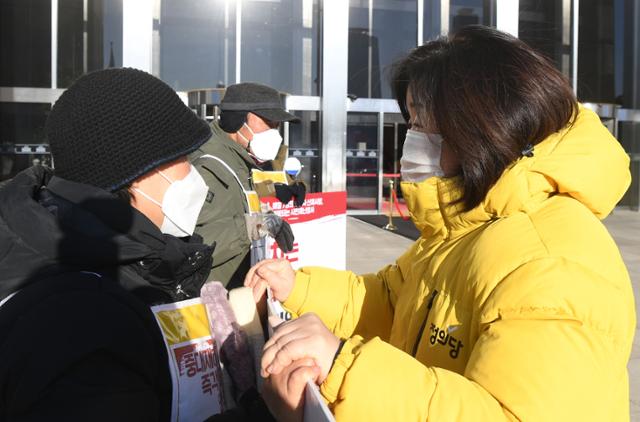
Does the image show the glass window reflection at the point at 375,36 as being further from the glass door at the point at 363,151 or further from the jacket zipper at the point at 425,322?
the jacket zipper at the point at 425,322

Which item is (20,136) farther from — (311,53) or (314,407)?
(314,407)

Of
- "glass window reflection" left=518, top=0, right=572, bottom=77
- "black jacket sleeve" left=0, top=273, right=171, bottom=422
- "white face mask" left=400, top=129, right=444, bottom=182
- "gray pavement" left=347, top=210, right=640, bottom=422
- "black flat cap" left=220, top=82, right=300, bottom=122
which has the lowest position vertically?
"gray pavement" left=347, top=210, right=640, bottom=422

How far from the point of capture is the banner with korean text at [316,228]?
16.3 feet

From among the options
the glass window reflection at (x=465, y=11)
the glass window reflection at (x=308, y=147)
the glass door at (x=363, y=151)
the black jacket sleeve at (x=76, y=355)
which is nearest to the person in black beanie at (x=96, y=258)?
the black jacket sleeve at (x=76, y=355)

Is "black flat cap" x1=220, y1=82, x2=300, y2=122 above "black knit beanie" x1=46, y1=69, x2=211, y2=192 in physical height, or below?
above

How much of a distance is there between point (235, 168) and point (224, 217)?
457 mm

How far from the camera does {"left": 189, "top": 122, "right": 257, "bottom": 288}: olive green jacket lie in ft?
10.3

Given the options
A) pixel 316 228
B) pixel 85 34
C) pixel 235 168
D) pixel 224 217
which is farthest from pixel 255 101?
pixel 85 34

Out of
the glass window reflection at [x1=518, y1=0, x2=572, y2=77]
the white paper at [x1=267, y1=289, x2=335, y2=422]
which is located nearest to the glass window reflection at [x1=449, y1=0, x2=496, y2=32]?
the glass window reflection at [x1=518, y1=0, x2=572, y2=77]

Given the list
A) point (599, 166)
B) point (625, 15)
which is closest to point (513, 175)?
point (599, 166)

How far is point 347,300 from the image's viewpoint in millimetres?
2293

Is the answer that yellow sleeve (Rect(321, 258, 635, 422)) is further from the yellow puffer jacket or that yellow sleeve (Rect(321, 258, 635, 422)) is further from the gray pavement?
the gray pavement

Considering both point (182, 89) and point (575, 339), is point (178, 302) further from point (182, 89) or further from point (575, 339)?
point (182, 89)

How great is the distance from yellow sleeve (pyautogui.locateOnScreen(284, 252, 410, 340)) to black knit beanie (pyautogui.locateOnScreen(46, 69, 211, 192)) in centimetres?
93
